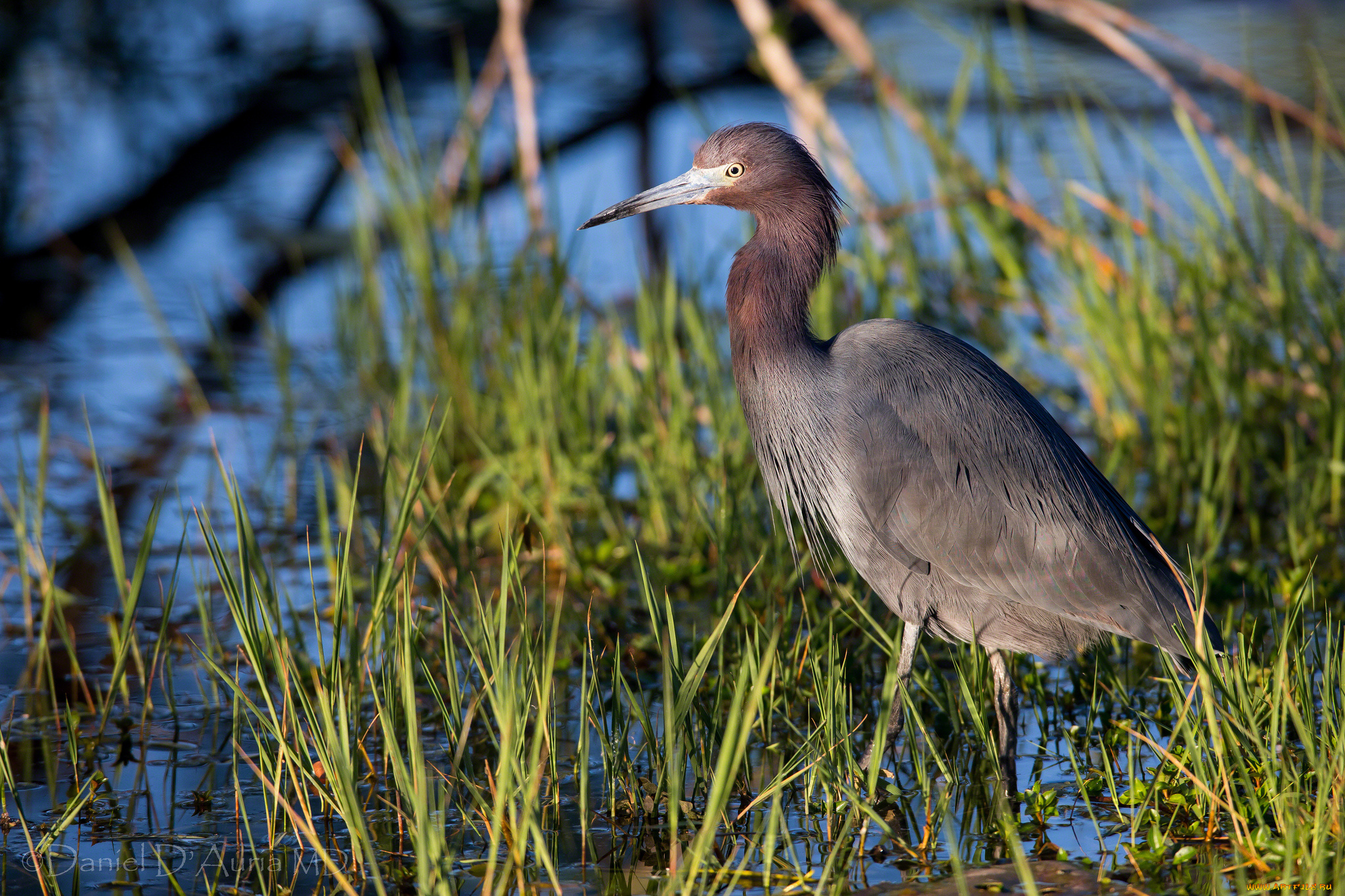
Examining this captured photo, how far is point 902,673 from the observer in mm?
3080

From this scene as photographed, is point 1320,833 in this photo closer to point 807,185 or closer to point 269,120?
point 807,185

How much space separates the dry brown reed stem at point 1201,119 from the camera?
4.51 meters

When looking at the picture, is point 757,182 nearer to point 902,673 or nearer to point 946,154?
point 902,673

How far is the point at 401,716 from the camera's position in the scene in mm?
2975

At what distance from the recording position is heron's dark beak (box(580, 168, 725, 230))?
3480 mm

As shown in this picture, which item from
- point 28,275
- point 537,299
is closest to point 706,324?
point 537,299

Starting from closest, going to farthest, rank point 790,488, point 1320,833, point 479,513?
point 1320,833
point 790,488
point 479,513

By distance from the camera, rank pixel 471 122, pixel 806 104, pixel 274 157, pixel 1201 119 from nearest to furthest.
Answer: pixel 1201 119 < pixel 471 122 < pixel 806 104 < pixel 274 157

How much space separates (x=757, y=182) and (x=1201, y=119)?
7.79 ft

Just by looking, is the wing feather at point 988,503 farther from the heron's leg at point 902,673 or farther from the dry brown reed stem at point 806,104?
the dry brown reed stem at point 806,104

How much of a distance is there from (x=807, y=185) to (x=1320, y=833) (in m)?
1.97

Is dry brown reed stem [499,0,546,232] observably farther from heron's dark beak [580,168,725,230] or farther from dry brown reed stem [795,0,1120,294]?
heron's dark beak [580,168,725,230]

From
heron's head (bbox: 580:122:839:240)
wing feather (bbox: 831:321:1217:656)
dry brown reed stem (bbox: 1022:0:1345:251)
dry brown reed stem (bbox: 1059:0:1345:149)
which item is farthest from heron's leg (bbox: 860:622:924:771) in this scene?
dry brown reed stem (bbox: 1059:0:1345:149)

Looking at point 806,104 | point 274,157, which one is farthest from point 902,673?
point 274,157
